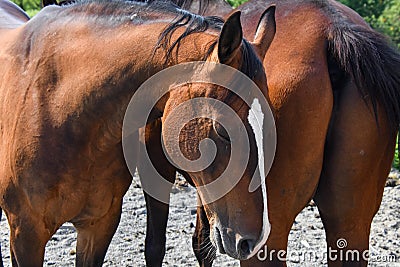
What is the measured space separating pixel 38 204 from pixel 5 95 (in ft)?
1.64

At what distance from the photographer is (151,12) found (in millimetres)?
2789

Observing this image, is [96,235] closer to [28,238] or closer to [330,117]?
[28,238]

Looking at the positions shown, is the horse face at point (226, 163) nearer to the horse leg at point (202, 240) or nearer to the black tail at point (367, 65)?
the black tail at point (367, 65)

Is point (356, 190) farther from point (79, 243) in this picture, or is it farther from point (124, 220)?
point (124, 220)

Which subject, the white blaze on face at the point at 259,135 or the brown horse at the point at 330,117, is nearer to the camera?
the white blaze on face at the point at 259,135

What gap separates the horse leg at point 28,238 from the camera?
2.94 m

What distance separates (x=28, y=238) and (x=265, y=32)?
4.32ft

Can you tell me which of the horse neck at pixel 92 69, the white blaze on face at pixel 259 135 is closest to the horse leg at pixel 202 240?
the horse neck at pixel 92 69

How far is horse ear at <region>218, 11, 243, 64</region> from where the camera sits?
7.66 ft

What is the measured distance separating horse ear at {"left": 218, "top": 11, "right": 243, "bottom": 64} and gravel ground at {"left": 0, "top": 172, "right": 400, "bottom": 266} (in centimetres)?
216

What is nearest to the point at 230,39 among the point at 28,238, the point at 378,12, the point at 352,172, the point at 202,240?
the point at 352,172

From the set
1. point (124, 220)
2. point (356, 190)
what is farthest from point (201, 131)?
point (124, 220)

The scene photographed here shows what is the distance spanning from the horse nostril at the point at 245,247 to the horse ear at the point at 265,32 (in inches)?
28.5

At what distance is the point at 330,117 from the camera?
2.88m
